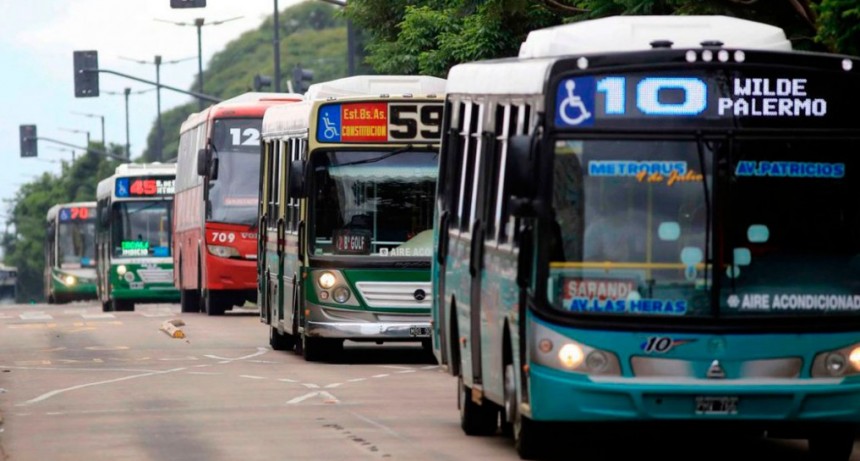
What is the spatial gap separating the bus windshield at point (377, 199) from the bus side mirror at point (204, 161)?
14463 millimetres

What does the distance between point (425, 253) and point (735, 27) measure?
9.44m

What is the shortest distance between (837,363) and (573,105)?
2104 millimetres

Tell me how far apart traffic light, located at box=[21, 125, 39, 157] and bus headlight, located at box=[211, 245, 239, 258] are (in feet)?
141

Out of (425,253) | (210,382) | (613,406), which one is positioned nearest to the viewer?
(613,406)

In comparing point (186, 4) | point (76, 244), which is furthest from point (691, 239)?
point (76, 244)

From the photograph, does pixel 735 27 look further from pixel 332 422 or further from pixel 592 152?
pixel 332 422

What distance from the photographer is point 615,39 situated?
14031mm

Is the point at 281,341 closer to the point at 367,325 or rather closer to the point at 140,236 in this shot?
the point at 367,325

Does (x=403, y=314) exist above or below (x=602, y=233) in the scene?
below

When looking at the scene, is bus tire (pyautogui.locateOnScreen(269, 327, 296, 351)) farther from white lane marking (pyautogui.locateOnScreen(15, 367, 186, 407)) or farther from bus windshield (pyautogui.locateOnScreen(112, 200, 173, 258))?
bus windshield (pyautogui.locateOnScreen(112, 200, 173, 258))

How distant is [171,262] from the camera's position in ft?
166

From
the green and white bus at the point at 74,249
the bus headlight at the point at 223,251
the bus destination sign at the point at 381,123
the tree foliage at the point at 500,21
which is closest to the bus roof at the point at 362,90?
the bus destination sign at the point at 381,123

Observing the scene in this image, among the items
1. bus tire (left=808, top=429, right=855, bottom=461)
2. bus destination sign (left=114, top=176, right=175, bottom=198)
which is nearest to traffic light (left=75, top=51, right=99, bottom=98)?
bus destination sign (left=114, top=176, right=175, bottom=198)

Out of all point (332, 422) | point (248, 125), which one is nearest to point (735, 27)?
point (332, 422)
